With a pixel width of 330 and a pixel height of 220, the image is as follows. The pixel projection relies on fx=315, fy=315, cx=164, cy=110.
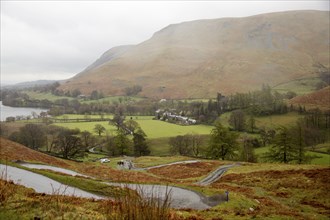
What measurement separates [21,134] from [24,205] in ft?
332

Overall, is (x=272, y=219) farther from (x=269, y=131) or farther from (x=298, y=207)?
(x=269, y=131)

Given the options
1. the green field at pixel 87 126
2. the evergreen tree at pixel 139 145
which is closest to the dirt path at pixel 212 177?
the evergreen tree at pixel 139 145

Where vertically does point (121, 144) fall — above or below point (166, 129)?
below

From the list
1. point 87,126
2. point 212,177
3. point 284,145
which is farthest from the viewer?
point 87,126

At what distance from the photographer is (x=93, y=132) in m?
135

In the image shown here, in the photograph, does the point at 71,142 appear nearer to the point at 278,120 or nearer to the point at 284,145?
the point at 284,145

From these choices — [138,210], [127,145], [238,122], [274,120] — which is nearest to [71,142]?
[127,145]

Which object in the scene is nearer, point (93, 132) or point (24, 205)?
point (24, 205)

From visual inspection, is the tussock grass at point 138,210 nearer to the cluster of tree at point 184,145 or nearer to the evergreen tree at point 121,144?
the evergreen tree at point 121,144

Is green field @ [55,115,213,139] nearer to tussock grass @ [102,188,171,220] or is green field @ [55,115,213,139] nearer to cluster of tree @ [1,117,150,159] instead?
cluster of tree @ [1,117,150,159]

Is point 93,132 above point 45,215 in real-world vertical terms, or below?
below

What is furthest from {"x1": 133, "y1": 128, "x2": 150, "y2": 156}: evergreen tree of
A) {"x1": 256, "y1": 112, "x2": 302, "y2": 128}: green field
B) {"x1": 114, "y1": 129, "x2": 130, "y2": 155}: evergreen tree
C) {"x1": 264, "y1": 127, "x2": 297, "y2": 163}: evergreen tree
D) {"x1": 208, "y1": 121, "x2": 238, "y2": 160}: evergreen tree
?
{"x1": 256, "y1": 112, "x2": 302, "y2": 128}: green field

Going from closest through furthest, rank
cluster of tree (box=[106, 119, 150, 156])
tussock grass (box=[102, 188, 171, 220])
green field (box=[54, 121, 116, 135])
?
1. tussock grass (box=[102, 188, 171, 220])
2. cluster of tree (box=[106, 119, 150, 156])
3. green field (box=[54, 121, 116, 135])

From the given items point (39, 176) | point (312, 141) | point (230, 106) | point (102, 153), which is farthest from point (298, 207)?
point (230, 106)
